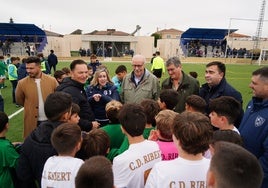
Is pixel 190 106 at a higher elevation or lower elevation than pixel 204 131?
lower

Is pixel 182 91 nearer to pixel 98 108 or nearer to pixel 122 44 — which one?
pixel 98 108

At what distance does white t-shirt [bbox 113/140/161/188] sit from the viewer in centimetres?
218

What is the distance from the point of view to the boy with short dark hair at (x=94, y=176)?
1596mm

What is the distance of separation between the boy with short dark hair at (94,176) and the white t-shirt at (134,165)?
503mm

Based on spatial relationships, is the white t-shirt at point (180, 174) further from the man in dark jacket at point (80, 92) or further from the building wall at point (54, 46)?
the building wall at point (54, 46)

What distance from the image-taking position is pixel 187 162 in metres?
1.93

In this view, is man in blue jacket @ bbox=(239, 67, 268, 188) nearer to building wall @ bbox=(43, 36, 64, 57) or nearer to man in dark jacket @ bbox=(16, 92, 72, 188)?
man in dark jacket @ bbox=(16, 92, 72, 188)

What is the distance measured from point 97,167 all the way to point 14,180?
1.78 metres

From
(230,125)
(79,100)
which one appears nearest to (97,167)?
(230,125)

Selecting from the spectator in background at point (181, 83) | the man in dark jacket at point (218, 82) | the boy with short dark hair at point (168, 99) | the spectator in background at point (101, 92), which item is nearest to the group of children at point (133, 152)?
the boy with short dark hair at point (168, 99)

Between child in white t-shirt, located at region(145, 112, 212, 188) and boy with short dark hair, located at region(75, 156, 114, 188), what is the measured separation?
470 mm

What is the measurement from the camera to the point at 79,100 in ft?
12.7

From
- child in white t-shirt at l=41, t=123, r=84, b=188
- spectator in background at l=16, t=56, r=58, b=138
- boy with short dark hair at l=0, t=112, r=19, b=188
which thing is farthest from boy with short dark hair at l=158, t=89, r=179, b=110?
spectator in background at l=16, t=56, r=58, b=138

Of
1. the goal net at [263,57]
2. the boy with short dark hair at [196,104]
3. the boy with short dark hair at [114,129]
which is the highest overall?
the boy with short dark hair at [196,104]
